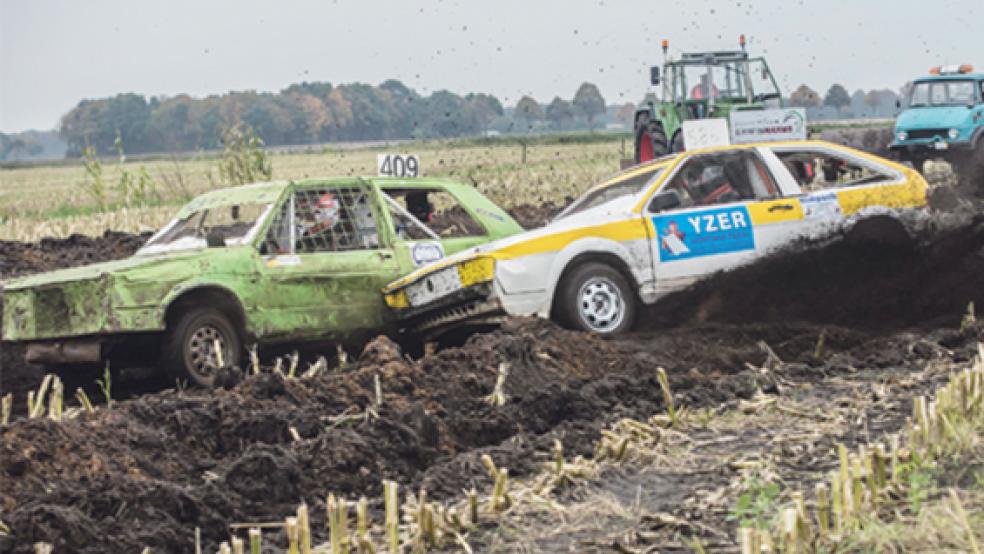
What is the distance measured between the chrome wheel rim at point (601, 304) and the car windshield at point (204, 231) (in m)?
2.54

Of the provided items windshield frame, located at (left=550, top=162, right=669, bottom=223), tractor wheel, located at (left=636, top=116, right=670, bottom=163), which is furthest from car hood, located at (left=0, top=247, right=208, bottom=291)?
tractor wheel, located at (left=636, top=116, right=670, bottom=163)

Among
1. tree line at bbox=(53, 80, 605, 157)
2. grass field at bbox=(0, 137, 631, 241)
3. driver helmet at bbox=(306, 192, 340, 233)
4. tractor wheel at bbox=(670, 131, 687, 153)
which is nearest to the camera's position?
driver helmet at bbox=(306, 192, 340, 233)

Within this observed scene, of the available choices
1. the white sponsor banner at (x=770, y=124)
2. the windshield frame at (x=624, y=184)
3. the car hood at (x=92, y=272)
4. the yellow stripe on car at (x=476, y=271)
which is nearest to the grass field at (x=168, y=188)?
the white sponsor banner at (x=770, y=124)

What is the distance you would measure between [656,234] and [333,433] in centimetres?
456

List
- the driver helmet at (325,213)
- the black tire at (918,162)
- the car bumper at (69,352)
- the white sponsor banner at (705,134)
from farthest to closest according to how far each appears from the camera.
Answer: the black tire at (918,162) → the white sponsor banner at (705,134) → the driver helmet at (325,213) → the car bumper at (69,352)

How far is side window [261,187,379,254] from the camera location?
10992 millimetres

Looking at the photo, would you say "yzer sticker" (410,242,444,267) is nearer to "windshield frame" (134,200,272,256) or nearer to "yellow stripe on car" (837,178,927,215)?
"windshield frame" (134,200,272,256)

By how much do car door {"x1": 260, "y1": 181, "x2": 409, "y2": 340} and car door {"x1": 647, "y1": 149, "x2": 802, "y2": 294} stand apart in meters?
2.05

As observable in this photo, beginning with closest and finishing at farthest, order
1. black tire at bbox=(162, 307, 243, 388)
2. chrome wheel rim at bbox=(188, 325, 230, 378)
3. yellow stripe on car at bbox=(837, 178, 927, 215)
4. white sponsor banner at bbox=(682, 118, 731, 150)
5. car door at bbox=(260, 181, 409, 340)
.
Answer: black tire at bbox=(162, 307, 243, 388) → chrome wheel rim at bbox=(188, 325, 230, 378) → car door at bbox=(260, 181, 409, 340) → yellow stripe on car at bbox=(837, 178, 927, 215) → white sponsor banner at bbox=(682, 118, 731, 150)

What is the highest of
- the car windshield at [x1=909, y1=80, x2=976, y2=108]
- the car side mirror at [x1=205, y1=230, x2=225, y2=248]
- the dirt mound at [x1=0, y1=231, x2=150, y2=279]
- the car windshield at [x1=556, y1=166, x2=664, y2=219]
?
the car windshield at [x1=909, y1=80, x2=976, y2=108]

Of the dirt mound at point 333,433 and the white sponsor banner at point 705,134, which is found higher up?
the white sponsor banner at point 705,134

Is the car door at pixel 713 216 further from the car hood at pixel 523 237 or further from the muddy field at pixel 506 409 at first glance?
the car hood at pixel 523 237

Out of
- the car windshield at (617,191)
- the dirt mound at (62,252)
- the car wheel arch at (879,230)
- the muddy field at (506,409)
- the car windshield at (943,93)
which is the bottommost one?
the muddy field at (506,409)

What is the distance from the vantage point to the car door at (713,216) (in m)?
11.0
